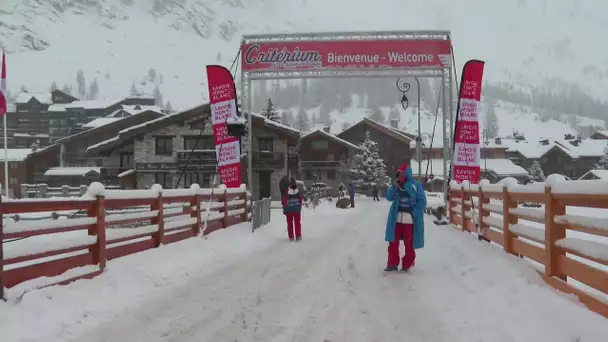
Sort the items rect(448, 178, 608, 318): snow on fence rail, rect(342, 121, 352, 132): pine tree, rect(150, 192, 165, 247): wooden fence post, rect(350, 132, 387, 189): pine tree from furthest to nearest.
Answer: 1. rect(342, 121, 352, 132): pine tree
2. rect(350, 132, 387, 189): pine tree
3. rect(150, 192, 165, 247): wooden fence post
4. rect(448, 178, 608, 318): snow on fence rail

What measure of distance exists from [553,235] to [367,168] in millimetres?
57122

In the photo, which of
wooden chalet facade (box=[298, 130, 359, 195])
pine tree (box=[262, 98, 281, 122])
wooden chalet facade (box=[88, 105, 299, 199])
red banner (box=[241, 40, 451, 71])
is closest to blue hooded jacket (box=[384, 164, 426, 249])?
red banner (box=[241, 40, 451, 71])

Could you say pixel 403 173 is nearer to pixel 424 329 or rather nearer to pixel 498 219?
pixel 498 219

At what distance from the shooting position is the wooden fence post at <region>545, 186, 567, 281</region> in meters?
6.27

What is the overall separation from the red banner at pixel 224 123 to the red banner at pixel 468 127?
714 centimetres

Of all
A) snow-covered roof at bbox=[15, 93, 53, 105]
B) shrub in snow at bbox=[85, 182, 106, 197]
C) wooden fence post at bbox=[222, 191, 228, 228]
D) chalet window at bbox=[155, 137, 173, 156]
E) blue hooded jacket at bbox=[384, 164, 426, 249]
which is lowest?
wooden fence post at bbox=[222, 191, 228, 228]

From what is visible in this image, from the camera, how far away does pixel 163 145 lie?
42.3 meters

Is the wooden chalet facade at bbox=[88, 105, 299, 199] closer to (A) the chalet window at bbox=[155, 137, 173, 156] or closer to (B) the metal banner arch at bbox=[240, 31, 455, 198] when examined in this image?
(A) the chalet window at bbox=[155, 137, 173, 156]

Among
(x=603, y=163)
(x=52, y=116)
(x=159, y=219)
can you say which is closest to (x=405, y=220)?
(x=159, y=219)

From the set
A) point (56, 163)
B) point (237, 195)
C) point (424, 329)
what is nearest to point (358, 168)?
point (56, 163)

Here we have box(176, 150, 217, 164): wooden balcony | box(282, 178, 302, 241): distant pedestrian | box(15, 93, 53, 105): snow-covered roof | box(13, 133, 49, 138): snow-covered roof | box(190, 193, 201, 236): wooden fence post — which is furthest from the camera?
box(15, 93, 53, 105): snow-covered roof

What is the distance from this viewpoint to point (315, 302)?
21.7ft

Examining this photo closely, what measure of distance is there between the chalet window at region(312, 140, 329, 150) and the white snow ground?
52966 millimetres

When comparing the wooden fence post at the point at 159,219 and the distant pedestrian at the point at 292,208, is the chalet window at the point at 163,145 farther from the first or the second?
the wooden fence post at the point at 159,219
